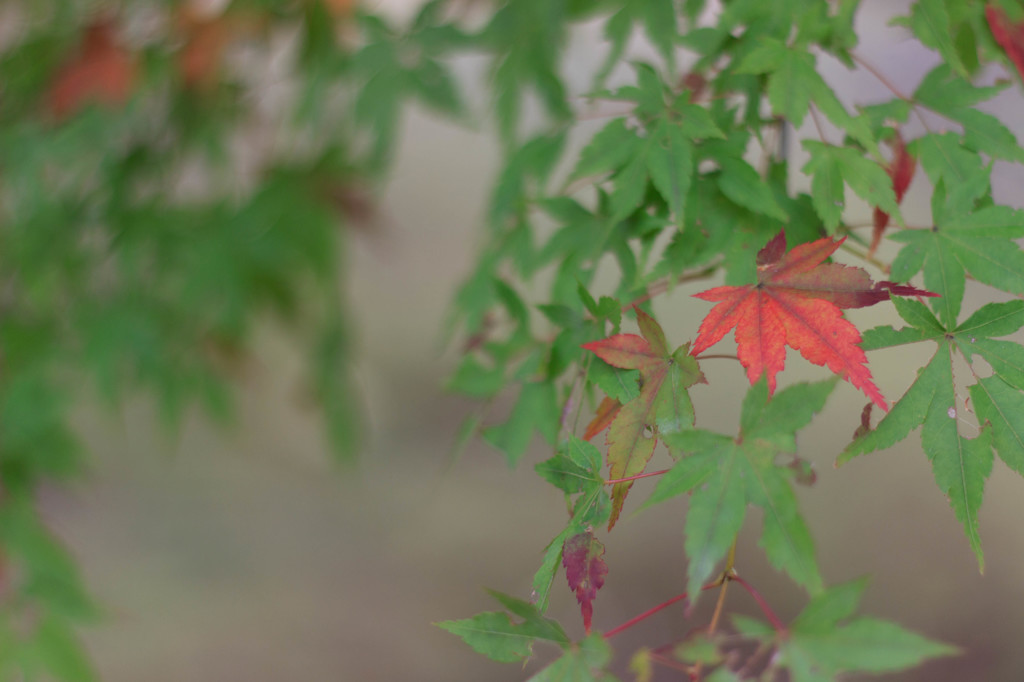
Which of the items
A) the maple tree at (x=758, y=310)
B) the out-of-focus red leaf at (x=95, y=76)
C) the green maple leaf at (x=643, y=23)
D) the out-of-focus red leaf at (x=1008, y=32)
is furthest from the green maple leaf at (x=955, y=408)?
the out-of-focus red leaf at (x=95, y=76)

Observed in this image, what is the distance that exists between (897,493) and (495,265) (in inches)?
43.8

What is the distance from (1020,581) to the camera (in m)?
1.32

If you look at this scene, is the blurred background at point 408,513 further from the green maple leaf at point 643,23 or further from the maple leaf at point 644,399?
the maple leaf at point 644,399

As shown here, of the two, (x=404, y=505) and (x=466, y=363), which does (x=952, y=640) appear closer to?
(x=466, y=363)

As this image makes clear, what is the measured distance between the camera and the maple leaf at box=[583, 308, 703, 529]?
39 centimetres

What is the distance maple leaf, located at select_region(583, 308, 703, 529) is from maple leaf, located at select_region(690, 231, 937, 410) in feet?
0.06

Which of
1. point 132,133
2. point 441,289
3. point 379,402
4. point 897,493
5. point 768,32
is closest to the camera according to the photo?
point 768,32

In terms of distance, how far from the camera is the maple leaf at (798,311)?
0.38m

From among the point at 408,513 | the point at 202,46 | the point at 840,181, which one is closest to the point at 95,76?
the point at 202,46

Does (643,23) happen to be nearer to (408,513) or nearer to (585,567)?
(585,567)

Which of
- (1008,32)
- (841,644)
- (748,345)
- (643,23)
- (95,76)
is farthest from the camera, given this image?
(95,76)

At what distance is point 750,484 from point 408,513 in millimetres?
1790

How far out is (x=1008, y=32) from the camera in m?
0.52

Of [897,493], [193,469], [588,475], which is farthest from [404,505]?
[588,475]
